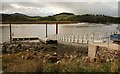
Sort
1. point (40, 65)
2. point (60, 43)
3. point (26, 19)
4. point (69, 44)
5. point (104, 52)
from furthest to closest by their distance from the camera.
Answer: point (26, 19)
point (60, 43)
point (69, 44)
point (104, 52)
point (40, 65)

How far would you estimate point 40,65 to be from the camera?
7.63 meters

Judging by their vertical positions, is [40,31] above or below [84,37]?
above

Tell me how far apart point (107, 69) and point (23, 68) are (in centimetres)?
230

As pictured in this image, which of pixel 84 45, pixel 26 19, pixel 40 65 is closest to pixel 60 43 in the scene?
pixel 84 45

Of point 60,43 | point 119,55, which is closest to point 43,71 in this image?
point 119,55

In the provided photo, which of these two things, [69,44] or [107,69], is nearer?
[107,69]

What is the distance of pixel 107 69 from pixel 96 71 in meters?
0.31

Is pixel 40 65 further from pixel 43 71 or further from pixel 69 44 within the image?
pixel 69 44

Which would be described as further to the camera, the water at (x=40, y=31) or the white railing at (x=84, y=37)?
the water at (x=40, y=31)

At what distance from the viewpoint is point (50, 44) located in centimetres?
2805

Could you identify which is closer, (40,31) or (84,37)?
(84,37)

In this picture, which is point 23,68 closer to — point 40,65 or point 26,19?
point 40,65

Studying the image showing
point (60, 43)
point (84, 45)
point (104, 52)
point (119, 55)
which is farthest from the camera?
point (60, 43)

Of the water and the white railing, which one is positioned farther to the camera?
the water
